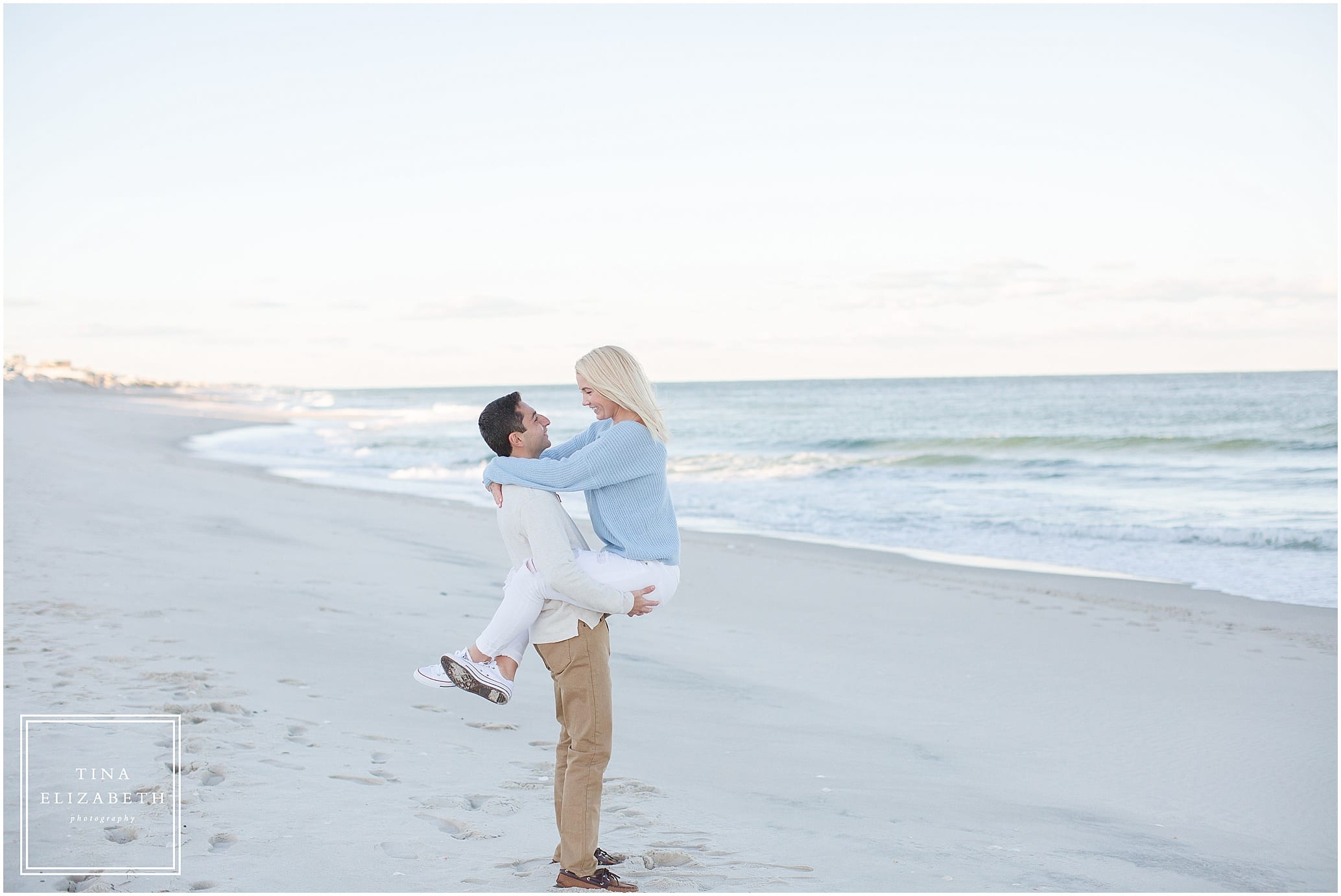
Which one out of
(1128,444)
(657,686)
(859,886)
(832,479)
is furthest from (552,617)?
(1128,444)

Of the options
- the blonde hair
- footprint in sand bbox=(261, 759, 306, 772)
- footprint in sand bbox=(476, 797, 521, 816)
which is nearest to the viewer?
the blonde hair

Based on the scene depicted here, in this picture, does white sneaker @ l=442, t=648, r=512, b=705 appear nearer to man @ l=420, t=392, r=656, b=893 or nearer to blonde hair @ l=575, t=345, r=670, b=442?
man @ l=420, t=392, r=656, b=893

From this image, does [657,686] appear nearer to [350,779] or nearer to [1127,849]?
[350,779]

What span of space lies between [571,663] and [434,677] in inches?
17.3

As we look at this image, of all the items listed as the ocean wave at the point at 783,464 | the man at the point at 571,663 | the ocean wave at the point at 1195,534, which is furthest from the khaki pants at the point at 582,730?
the ocean wave at the point at 783,464

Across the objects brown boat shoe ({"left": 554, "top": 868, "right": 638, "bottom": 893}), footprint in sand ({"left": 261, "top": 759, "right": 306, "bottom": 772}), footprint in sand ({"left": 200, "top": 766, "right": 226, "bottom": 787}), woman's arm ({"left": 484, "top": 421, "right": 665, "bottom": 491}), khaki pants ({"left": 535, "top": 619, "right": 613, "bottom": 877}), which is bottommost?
footprint in sand ({"left": 261, "top": 759, "right": 306, "bottom": 772})

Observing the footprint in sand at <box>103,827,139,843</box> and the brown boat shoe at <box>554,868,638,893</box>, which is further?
the footprint in sand at <box>103,827,139,843</box>

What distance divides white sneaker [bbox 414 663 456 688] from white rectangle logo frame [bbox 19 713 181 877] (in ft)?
3.39

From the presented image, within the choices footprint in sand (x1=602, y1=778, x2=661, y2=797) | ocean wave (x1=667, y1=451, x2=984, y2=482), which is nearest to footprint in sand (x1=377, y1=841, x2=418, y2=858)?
footprint in sand (x1=602, y1=778, x2=661, y2=797)

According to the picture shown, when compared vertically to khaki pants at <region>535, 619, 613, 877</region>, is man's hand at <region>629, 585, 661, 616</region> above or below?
above

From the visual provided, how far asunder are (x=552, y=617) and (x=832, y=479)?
781 inches

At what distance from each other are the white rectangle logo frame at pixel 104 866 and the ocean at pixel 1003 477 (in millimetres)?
2257

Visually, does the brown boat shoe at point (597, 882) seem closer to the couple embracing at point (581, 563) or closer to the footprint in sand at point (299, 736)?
the couple embracing at point (581, 563)

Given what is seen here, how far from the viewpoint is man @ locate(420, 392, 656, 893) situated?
3150 millimetres
